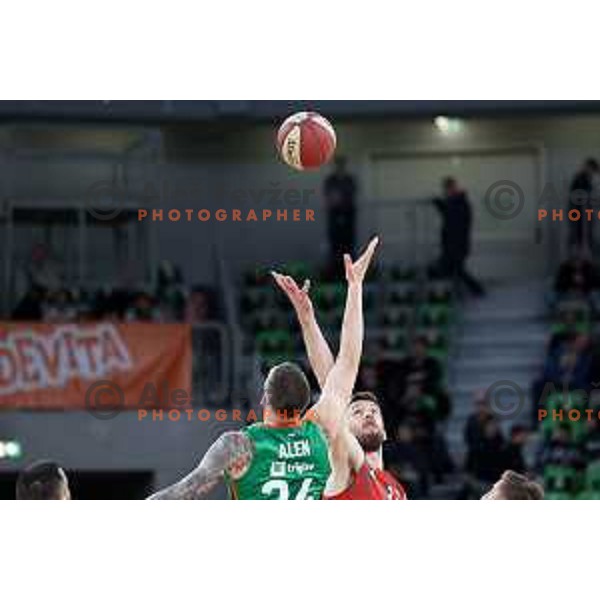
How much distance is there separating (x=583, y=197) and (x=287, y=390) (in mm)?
11552

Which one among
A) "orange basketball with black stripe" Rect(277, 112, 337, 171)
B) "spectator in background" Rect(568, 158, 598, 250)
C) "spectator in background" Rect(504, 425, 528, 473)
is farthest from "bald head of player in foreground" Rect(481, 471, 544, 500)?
"spectator in background" Rect(568, 158, 598, 250)

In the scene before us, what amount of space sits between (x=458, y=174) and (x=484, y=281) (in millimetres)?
1054

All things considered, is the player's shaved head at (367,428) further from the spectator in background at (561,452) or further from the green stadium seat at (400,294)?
the green stadium seat at (400,294)

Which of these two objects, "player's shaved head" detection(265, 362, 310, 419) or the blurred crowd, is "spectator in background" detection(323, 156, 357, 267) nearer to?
the blurred crowd

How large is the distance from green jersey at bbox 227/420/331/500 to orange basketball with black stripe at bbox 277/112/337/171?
3.16 meters

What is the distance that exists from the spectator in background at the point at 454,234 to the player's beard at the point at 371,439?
1103 cm

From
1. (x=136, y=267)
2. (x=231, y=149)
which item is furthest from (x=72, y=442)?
(x=231, y=149)

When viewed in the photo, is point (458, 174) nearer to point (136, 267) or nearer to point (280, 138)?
point (136, 267)

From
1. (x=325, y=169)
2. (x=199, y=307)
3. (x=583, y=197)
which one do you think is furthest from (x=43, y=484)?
(x=325, y=169)

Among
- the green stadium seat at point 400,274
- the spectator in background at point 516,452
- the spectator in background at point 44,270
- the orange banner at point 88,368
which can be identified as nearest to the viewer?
the spectator in background at point 516,452

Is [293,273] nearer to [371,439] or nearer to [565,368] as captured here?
[565,368]

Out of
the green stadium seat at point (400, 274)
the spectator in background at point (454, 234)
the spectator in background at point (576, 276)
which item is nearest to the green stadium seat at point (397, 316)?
the green stadium seat at point (400, 274)

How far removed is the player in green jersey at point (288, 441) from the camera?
739cm

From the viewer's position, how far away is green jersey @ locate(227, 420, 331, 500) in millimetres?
7402
